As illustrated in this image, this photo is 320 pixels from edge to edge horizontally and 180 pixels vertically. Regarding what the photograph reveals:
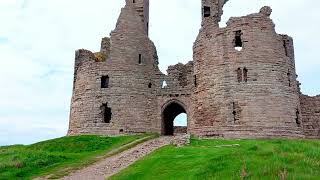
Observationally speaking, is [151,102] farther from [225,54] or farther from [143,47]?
[225,54]

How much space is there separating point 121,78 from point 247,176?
22536mm

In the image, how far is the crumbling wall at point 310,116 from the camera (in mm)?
33375

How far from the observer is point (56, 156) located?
75.3ft

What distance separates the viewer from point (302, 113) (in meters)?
33.3

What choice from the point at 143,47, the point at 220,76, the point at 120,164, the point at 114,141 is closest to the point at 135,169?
the point at 120,164

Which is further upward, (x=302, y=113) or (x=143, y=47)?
(x=143, y=47)

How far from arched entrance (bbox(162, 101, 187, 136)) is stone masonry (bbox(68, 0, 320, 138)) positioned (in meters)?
0.08

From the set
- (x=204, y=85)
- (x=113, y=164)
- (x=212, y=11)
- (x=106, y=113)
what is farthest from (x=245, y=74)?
(x=113, y=164)

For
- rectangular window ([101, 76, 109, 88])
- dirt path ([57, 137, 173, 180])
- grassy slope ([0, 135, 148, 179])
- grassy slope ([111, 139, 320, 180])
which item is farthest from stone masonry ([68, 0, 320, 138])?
grassy slope ([111, 139, 320, 180])

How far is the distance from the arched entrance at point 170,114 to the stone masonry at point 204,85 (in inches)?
3.3

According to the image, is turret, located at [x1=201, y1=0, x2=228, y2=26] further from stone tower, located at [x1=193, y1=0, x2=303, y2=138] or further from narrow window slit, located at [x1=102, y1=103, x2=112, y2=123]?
narrow window slit, located at [x1=102, y1=103, x2=112, y2=123]

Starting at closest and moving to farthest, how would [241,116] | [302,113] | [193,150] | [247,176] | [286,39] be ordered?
[247,176], [193,150], [241,116], [286,39], [302,113]

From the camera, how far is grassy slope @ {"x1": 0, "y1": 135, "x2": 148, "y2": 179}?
19.7 meters

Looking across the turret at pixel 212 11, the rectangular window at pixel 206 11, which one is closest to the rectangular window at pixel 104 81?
the turret at pixel 212 11
